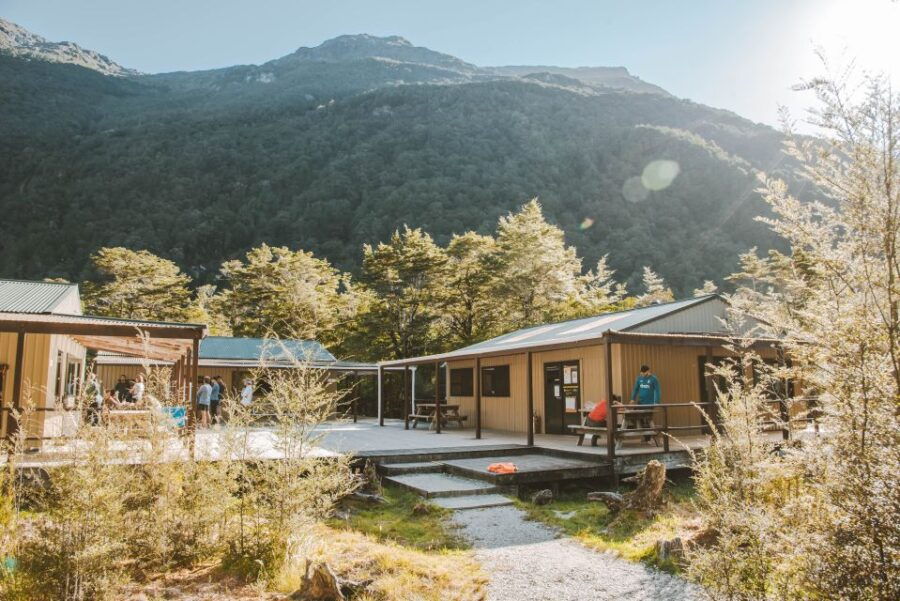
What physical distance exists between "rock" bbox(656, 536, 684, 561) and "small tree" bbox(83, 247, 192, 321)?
31832 millimetres

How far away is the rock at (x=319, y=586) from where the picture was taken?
4.12 metres

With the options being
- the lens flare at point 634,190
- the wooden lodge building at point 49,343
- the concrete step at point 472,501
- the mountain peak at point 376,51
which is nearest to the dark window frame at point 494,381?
the concrete step at point 472,501

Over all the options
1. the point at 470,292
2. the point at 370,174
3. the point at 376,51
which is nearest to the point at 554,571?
the point at 470,292

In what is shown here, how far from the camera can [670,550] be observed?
17.6ft

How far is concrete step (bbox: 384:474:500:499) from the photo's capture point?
27.4 ft

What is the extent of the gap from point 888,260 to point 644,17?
1631 cm

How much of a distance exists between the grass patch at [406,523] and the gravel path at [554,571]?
0.97ft

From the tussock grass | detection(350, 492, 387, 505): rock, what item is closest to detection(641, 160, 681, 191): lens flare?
detection(350, 492, 387, 505): rock

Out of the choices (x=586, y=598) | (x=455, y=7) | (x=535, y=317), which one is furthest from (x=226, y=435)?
(x=455, y=7)

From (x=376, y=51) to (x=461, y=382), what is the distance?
151784 mm

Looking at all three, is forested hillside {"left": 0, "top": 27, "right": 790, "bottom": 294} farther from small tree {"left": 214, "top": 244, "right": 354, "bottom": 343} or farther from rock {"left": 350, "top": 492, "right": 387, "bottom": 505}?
rock {"left": 350, "top": 492, "right": 387, "bottom": 505}

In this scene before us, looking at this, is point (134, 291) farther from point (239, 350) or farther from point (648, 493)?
point (648, 493)

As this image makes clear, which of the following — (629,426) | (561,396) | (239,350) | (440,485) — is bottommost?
(440,485)

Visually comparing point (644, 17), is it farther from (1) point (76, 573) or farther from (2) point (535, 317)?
(1) point (76, 573)
